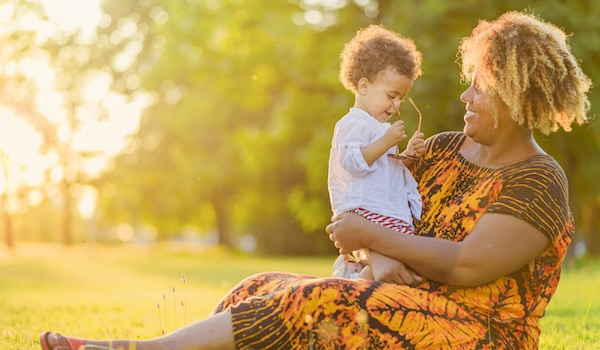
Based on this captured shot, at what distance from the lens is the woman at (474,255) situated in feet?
11.1

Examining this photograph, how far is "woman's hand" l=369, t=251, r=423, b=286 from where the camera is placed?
142 inches

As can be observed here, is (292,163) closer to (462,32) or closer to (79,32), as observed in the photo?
(462,32)

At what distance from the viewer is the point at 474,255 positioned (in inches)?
136

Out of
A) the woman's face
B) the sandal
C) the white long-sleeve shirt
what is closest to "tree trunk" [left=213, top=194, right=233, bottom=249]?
the white long-sleeve shirt

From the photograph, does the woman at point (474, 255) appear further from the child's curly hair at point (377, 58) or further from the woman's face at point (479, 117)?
the child's curly hair at point (377, 58)

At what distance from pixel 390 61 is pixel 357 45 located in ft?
0.86

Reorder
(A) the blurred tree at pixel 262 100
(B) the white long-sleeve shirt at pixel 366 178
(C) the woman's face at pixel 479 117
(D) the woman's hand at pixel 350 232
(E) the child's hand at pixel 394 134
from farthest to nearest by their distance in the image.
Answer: (A) the blurred tree at pixel 262 100 → (B) the white long-sleeve shirt at pixel 366 178 → (E) the child's hand at pixel 394 134 → (C) the woman's face at pixel 479 117 → (D) the woman's hand at pixel 350 232

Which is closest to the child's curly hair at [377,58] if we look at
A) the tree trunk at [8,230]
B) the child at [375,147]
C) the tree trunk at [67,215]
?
the child at [375,147]

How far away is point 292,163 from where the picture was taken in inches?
1168

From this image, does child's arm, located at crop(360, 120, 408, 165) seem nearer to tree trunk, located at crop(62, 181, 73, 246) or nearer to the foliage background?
the foliage background

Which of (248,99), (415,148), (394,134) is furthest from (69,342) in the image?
(248,99)

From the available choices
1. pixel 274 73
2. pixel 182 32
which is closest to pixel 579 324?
pixel 274 73

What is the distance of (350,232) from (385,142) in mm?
592

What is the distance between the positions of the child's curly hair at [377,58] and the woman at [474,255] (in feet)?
1.96
